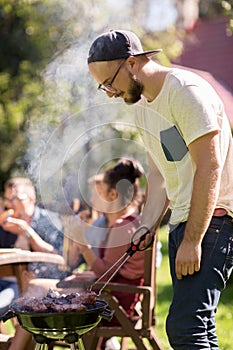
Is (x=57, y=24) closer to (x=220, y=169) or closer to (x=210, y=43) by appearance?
(x=220, y=169)

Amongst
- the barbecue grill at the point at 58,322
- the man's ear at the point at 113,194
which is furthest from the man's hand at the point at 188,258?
the man's ear at the point at 113,194

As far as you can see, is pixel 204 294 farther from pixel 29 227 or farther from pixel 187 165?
pixel 29 227

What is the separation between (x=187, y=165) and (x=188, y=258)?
1.22 ft

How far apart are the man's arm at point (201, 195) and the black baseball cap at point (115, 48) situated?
454mm

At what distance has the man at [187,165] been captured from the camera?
2615 mm

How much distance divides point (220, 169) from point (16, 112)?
8.67 m

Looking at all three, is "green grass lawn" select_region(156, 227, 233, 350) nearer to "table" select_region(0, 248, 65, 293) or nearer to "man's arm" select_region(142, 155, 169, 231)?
"table" select_region(0, 248, 65, 293)

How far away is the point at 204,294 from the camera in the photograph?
264cm

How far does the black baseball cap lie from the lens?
2.79 meters

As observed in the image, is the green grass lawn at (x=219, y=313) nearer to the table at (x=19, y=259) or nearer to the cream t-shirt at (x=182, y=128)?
the table at (x=19, y=259)

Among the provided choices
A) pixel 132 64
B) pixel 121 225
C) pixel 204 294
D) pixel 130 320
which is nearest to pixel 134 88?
pixel 132 64

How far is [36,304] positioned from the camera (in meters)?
2.63

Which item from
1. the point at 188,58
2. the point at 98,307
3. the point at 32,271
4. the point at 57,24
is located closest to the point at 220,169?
the point at 98,307

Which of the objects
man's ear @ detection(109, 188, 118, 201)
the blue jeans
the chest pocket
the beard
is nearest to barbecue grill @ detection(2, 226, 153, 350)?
the blue jeans
